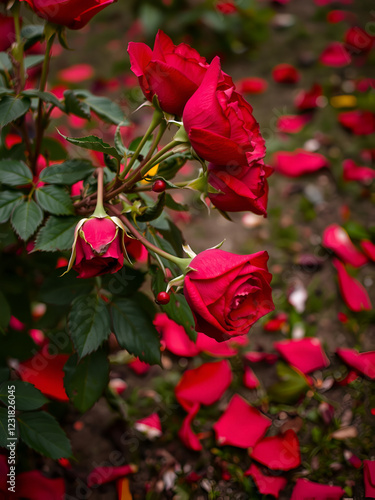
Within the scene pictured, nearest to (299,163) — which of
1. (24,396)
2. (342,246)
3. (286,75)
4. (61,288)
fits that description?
(342,246)

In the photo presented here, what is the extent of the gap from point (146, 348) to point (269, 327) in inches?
22.2

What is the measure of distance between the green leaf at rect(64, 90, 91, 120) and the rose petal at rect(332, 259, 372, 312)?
82 centimetres

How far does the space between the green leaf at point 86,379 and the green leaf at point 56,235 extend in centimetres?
20

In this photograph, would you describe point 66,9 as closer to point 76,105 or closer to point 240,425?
point 76,105

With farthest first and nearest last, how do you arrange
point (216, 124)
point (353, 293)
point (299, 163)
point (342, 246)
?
point (299, 163) → point (342, 246) → point (353, 293) → point (216, 124)

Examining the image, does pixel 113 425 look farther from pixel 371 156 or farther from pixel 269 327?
pixel 371 156

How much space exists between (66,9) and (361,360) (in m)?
0.92

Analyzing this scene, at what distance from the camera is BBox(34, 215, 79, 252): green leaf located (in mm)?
571

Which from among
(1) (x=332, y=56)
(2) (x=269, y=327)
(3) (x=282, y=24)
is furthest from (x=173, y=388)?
(3) (x=282, y=24)

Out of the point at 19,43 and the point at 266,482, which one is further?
the point at 266,482

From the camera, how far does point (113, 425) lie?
0.98m

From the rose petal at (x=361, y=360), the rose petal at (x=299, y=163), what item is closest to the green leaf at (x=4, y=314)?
the rose petal at (x=361, y=360)

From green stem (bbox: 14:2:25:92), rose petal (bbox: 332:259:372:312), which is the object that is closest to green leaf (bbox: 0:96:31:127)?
green stem (bbox: 14:2:25:92)

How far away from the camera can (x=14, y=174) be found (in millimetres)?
635
